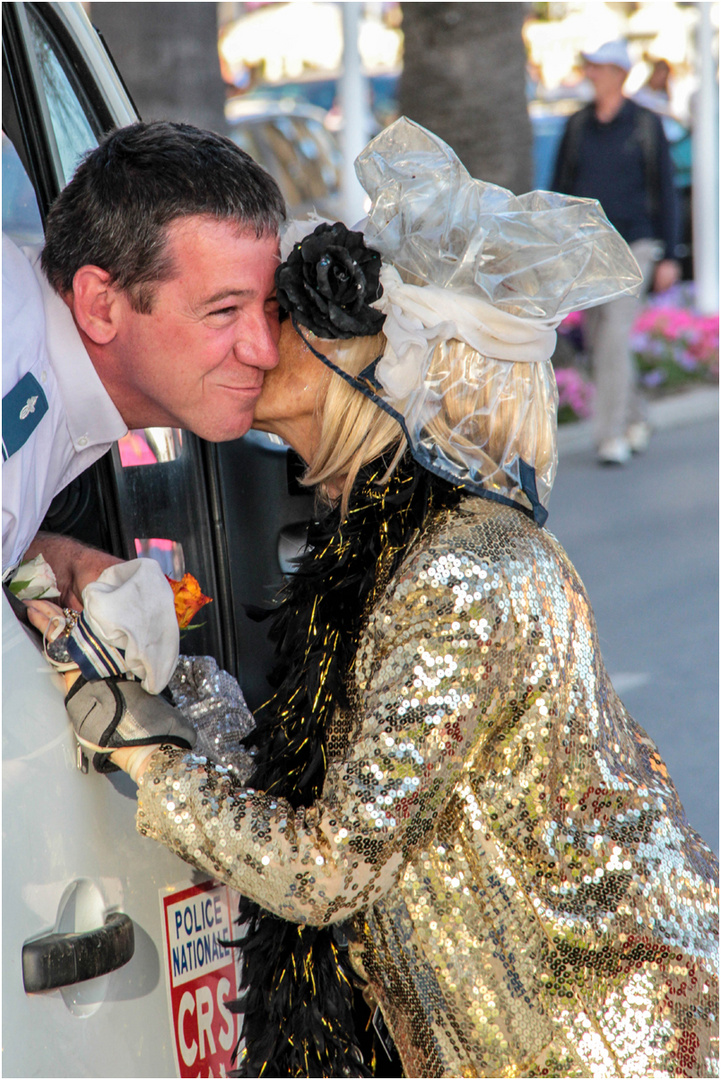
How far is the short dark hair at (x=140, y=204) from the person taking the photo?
6.16ft

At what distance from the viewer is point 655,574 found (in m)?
6.54

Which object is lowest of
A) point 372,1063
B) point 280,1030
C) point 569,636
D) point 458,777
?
point 372,1063

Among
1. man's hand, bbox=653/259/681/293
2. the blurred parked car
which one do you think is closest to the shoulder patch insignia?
man's hand, bbox=653/259/681/293

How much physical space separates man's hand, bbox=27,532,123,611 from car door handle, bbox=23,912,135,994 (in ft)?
1.51

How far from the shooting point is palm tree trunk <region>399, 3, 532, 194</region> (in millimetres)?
9352

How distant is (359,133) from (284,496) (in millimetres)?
9793

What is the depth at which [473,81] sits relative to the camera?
30.9 feet

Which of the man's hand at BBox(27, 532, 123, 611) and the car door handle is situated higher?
the man's hand at BBox(27, 532, 123, 611)

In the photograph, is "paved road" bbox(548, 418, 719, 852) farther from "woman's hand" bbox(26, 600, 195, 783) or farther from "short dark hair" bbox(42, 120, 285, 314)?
"short dark hair" bbox(42, 120, 285, 314)

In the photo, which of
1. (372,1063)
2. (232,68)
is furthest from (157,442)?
(232,68)

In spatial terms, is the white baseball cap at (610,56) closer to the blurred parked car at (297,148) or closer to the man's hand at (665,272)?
the man's hand at (665,272)

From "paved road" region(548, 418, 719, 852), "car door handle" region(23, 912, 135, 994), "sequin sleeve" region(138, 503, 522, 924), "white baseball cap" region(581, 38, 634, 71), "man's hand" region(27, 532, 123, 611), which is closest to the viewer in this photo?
"car door handle" region(23, 912, 135, 994)

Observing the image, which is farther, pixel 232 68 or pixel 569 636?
pixel 232 68

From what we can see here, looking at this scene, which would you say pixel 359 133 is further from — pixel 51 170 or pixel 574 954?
pixel 574 954
